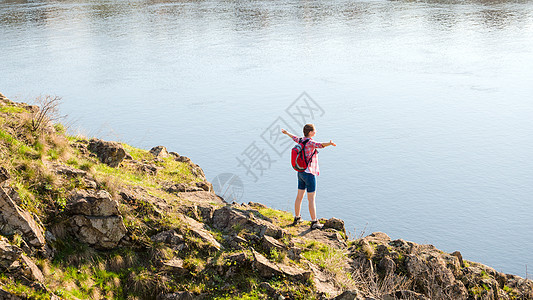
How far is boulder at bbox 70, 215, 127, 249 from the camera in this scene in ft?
27.4

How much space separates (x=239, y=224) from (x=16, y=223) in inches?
142

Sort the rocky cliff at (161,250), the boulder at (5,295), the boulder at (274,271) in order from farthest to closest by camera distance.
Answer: the boulder at (274,271) < the rocky cliff at (161,250) < the boulder at (5,295)

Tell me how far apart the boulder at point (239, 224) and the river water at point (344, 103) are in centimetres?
486

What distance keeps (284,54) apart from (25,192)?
2506cm

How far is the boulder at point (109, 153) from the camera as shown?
11.7 meters

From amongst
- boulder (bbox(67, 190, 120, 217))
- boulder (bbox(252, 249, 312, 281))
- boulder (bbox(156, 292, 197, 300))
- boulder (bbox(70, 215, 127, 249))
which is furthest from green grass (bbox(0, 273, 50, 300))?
boulder (bbox(252, 249, 312, 281))

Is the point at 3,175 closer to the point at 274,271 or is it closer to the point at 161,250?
the point at 161,250

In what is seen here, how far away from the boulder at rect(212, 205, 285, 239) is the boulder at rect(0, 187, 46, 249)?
10.1ft

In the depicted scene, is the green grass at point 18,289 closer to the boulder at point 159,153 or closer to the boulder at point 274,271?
the boulder at point 274,271

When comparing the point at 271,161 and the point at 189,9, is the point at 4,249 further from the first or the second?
the point at 189,9

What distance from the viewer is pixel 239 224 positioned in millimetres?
9547

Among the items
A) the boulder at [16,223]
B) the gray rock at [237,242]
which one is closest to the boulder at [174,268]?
the gray rock at [237,242]

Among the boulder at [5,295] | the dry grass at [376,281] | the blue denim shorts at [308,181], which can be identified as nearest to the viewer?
the boulder at [5,295]

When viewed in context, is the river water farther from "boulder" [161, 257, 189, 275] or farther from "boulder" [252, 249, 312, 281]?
"boulder" [161, 257, 189, 275]
